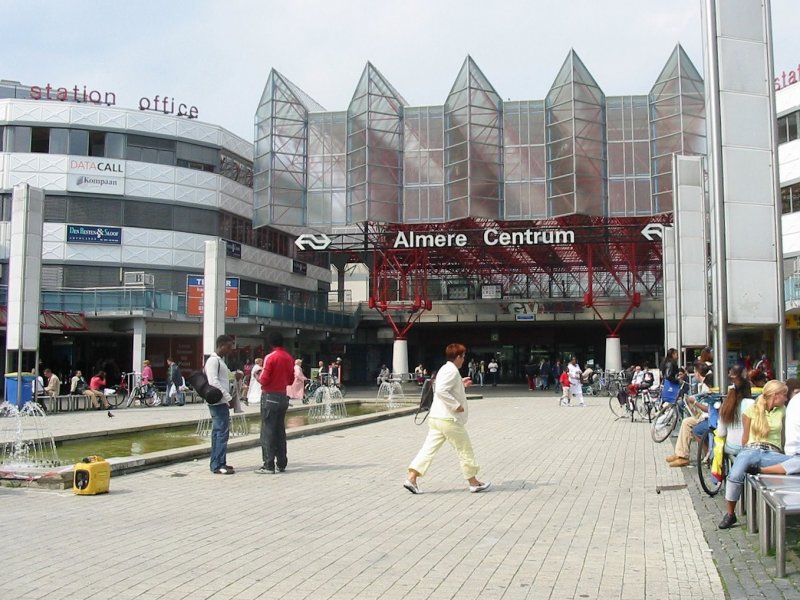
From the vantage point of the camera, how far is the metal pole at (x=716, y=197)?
405 inches

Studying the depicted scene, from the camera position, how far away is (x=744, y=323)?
404 inches

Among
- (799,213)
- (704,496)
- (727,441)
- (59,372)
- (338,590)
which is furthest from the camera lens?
(59,372)

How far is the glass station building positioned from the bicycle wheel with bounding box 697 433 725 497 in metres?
38.0

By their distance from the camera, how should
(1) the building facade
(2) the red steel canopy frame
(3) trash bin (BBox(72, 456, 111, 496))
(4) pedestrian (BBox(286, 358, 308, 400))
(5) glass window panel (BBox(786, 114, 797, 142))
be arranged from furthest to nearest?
(2) the red steel canopy frame, (1) the building facade, (5) glass window panel (BBox(786, 114, 797, 142)), (4) pedestrian (BBox(286, 358, 308, 400)), (3) trash bin (BBox(72, 456, 111, 496))

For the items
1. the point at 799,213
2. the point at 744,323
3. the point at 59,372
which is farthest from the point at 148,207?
the point at 744,323

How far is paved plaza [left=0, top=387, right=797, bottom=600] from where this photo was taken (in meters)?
5.87

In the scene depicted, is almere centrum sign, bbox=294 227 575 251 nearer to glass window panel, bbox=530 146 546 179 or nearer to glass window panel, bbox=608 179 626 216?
glass window panel, bbox=608 179 626 216

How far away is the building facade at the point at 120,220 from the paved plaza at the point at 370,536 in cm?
2945

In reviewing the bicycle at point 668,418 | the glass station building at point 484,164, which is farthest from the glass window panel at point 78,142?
the bicycle at point 668,418

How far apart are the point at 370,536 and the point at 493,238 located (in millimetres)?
42089

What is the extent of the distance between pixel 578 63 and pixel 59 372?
3241 centimetres

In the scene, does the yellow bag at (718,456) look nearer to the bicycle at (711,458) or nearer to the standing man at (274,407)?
the bicycle at (711,458)

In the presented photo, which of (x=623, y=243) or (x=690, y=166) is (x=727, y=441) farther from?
(x=623, y=243)

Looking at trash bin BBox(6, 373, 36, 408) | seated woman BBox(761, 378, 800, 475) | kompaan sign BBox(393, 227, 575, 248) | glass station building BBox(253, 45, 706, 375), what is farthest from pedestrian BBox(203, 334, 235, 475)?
kompaan sign BBox(393, 227, 575, 248)
